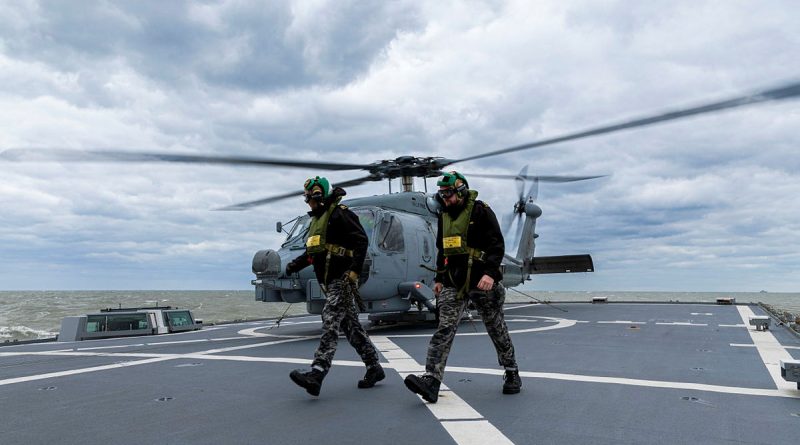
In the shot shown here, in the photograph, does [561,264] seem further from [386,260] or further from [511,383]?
[511,383]

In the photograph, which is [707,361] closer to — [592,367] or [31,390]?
[592,367]

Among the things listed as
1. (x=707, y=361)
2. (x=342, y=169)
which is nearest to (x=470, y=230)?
(x=707, y=361)

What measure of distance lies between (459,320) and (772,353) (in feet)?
16.7

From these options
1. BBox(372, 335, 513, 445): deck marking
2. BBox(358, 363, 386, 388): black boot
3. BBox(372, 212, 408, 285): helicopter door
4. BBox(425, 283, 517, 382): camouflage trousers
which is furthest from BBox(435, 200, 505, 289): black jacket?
BBox(372, 212, 408, 285): helicopter door

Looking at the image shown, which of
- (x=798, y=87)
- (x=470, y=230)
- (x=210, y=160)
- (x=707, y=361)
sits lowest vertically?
(x=707, y=361)

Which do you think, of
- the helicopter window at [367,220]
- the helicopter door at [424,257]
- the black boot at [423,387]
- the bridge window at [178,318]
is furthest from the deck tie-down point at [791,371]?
the bridge window at [178,318]

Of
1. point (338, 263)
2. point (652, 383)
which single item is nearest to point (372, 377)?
point (338, 263)

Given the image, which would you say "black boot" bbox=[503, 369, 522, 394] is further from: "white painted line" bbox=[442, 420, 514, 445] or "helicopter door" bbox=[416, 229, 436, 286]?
"helicopter door" bbox=[416, 229, 436, 286]

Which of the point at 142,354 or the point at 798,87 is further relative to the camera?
the point at 142,354

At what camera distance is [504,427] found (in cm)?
351

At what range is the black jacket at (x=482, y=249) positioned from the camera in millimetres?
4645

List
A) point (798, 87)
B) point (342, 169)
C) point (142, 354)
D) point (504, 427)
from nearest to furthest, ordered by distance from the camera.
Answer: point (504, 427), point (798, 87), point (142, 354), point (342, 169)

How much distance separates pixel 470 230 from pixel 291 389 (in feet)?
7.40

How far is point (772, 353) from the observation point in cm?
704
